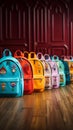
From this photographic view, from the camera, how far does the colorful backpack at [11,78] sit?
12.8ft

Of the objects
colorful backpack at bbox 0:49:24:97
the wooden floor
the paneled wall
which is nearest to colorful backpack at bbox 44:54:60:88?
the wooden floor

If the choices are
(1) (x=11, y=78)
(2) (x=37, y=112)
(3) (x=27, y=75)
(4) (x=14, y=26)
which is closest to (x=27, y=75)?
(3) (x=27, y=75)

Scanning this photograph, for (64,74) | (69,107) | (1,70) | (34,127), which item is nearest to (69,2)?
(64,74)

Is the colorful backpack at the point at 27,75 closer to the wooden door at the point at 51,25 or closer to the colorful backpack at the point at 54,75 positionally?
the colorful backpack at the point at 54,75

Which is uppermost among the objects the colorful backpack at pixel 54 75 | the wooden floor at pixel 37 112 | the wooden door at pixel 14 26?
the wooden door at pixel 14 26

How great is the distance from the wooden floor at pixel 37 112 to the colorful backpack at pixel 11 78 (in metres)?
0.17

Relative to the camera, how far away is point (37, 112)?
112 inches

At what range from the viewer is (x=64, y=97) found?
3869mm

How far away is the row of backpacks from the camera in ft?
12.9

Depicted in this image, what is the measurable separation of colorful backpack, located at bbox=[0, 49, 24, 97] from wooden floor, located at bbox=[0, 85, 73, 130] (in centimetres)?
17

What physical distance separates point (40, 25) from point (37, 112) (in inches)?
191

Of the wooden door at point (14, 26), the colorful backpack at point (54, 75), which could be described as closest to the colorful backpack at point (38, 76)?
the colorful backpack at point (54, 75)

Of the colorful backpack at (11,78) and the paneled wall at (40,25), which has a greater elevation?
the paneled wall at (40,25)

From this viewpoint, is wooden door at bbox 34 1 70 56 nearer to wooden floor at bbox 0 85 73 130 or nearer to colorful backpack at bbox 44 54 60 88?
colorful backpack at bbox 44 54 60 88
